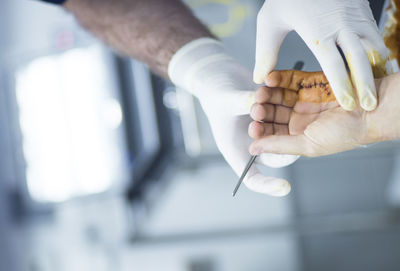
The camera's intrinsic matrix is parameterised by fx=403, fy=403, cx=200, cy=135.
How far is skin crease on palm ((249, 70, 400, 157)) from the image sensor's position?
0.56 m

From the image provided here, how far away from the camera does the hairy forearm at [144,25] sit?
0.82 m

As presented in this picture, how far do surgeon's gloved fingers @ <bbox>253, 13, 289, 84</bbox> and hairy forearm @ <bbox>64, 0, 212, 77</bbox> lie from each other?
8.7 inches

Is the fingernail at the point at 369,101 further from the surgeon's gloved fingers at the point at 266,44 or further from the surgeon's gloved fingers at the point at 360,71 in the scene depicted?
the surgeon's gloved fingers at the point at 266,44

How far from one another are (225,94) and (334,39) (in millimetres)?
197

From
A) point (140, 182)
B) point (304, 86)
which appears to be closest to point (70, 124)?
point (140, 182)

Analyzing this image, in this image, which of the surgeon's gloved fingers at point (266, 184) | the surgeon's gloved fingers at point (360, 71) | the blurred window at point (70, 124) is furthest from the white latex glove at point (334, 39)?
the blurred window at point (70, 124)

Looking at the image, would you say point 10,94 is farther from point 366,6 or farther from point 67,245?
point 366,6

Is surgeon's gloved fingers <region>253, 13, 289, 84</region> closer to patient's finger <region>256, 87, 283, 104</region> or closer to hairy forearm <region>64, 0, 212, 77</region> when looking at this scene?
patient's finger <region>256, 87, 283, 104</region>

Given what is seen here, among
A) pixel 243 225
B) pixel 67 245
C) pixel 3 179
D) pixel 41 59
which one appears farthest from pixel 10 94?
pixel 243 225

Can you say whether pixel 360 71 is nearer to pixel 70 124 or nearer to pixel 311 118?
pixel 311 118

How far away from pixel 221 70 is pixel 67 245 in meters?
2.20

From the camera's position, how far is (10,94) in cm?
263

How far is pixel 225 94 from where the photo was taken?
68 cm

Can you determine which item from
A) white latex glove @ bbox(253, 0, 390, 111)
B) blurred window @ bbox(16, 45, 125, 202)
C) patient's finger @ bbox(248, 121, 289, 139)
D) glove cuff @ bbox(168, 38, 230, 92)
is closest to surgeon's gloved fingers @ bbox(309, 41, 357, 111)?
white latex glove @ bbox(253, 0, 390, 111)
